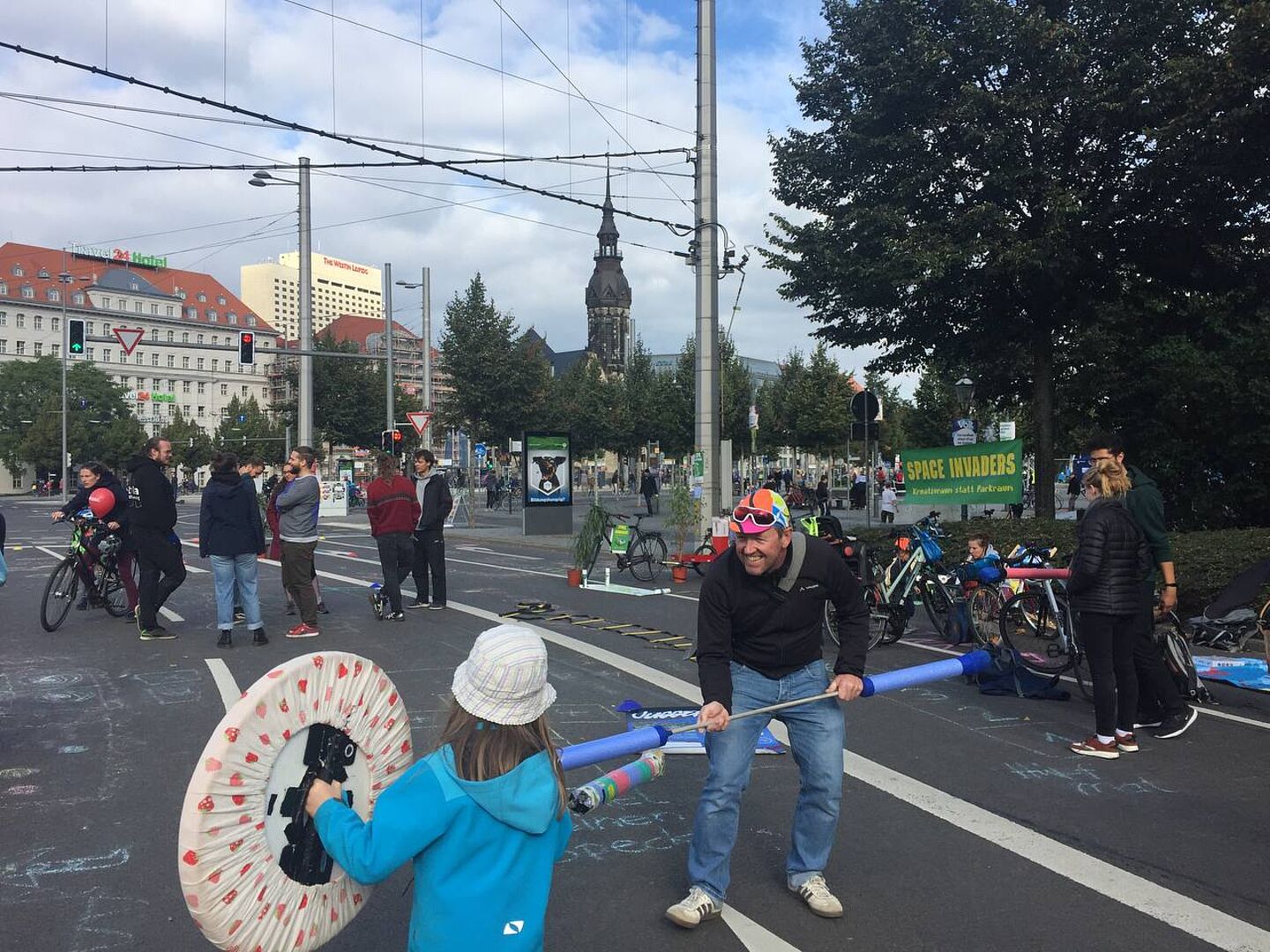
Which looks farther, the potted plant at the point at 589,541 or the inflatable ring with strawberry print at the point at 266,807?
the potted plant at the point at 589,541

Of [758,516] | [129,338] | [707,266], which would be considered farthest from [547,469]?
[758,516]

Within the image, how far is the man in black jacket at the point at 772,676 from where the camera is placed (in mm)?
3744

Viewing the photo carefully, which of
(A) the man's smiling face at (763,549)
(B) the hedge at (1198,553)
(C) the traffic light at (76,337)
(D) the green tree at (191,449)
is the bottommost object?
(B) the hedge at (1198,553)

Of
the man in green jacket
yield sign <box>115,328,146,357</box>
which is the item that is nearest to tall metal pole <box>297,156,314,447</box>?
yield sign <box>115,328,146,357</box>

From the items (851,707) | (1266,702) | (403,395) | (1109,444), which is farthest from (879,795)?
(403,395)

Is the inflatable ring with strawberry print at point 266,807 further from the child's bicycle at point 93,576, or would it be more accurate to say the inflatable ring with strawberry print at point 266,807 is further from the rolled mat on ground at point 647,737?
the child's bicycle at point 93,576

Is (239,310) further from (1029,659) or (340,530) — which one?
(1029,659)

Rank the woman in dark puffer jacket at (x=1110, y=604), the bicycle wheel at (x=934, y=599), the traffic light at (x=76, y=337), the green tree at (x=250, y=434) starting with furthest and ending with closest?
the green tree at (x=250, y=434) < the traffic light at (x=76, y=337) < the bicycle wheel at (x=934, y=599) < the woman in dark puffer jacket at (x=1110, y=604)

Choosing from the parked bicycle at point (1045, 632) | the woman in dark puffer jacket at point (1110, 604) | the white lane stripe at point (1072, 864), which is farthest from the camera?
the parked bicycle at point (1045, 632)

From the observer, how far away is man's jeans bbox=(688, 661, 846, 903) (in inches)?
147

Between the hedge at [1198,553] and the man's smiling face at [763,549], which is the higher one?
the man's smiling face at [763,549]

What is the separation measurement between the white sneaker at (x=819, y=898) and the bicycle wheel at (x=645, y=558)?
11.8 meters

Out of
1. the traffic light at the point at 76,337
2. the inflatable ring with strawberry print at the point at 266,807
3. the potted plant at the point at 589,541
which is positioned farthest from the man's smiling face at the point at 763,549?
the traffic light at the point at 76,337

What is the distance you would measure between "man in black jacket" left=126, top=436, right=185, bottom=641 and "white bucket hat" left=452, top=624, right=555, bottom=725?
859 cm
